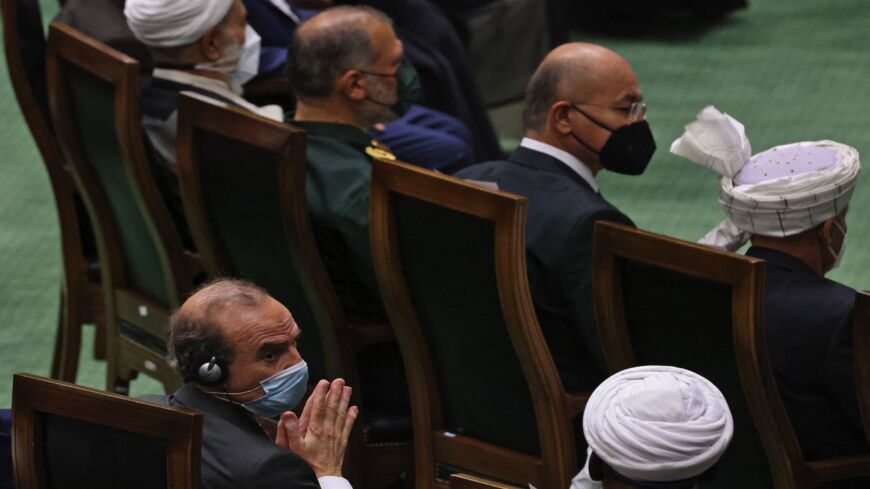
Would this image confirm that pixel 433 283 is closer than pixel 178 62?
Yes

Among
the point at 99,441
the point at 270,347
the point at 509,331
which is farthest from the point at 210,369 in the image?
the point at 509,331

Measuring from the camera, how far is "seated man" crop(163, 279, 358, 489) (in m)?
2.35

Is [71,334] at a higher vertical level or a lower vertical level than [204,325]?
lower

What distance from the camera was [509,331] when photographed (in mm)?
2820

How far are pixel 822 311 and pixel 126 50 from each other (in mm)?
2109

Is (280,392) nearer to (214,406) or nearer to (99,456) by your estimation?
(214,406)

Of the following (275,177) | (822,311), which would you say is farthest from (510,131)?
(822,311)

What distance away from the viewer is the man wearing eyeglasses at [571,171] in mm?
3049

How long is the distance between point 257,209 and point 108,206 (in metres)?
0.66

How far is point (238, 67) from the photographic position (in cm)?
410

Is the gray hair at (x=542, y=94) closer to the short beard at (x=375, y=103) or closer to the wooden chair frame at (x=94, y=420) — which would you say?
the short beard at (x=375, y=103)

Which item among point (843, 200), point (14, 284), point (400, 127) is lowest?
point (14, 284)

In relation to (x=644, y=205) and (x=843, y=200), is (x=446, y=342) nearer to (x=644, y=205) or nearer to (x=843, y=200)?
(x=843, y=200)

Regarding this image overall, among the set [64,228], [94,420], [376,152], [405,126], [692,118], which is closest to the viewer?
[94,420]
